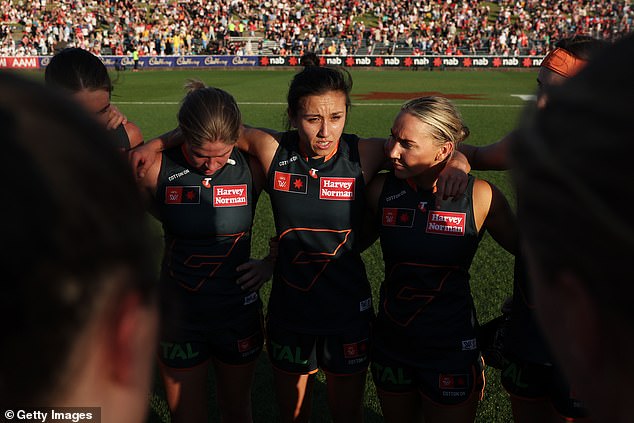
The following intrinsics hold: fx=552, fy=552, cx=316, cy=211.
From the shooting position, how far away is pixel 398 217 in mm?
3141

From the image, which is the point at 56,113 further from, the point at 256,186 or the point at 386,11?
the point at 386,11

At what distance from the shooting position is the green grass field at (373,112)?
13.4 feet

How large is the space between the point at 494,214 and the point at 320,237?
101cm

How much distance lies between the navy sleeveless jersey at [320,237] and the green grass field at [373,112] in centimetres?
99

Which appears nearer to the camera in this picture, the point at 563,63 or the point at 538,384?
the point at 538,384

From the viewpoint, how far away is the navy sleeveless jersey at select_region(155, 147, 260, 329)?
3.28 metres

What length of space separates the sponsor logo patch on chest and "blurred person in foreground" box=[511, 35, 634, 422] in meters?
2.16

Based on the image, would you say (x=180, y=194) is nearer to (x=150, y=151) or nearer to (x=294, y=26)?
(x=150, y=151)

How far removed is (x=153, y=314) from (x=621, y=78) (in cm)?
75

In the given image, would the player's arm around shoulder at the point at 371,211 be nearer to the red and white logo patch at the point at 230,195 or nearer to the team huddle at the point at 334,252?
the team huddle at the point at 334,252

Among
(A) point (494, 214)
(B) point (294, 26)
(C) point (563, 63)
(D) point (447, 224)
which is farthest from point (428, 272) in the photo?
(B) point (294, 26)

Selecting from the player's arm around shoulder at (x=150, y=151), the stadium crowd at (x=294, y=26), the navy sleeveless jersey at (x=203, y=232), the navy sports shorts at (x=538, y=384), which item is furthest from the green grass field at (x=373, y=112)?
the stadium crowd at (x=294, y=26)

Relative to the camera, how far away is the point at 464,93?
66.5 feet

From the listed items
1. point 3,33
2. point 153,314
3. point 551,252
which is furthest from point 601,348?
point 3,33
